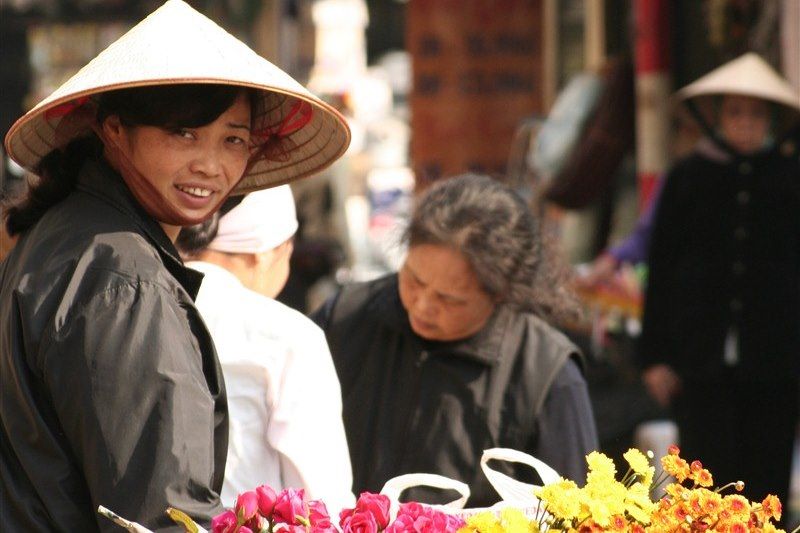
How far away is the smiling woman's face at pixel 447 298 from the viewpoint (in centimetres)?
369

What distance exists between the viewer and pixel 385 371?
3.81 meters

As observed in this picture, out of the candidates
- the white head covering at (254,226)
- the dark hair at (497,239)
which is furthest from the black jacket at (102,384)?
the dark hair at (497,239)

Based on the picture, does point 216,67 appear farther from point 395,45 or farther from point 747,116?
point 395,45

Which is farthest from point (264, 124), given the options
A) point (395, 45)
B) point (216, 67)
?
point (395, 45)

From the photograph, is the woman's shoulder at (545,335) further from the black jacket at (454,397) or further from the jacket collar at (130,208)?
the jacket collar at (130,208)

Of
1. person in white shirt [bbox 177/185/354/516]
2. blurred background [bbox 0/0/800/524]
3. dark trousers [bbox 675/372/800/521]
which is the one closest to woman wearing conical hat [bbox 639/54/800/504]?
dark trousers [bbox 675/372/800/521]

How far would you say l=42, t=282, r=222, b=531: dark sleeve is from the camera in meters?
2.11

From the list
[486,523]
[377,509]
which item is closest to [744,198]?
[377,509]

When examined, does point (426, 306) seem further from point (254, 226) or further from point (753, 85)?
point (753, 85)

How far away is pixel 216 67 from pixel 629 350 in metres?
5.13

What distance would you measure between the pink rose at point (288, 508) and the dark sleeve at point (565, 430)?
154cm

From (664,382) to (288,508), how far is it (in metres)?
3.93

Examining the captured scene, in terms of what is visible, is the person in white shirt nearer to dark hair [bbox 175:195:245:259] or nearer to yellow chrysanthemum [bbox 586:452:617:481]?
dark hair [bbox 175:195:245:259]

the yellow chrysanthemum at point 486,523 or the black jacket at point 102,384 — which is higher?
the black jacket at point 102,384
